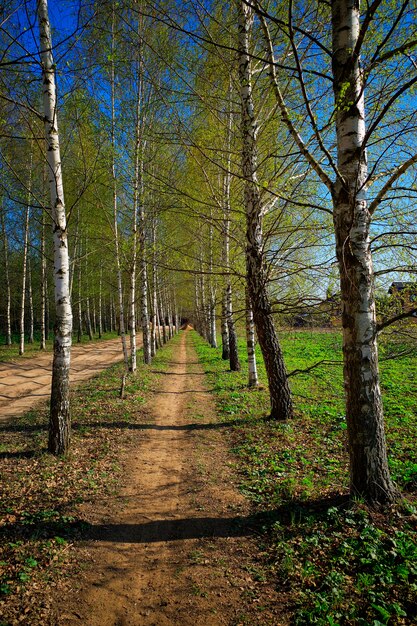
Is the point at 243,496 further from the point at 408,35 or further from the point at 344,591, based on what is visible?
the point at 408,35

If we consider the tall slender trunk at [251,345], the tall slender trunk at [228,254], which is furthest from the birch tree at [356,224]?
the tall slender trunk at [251,345]

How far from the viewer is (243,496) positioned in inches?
193

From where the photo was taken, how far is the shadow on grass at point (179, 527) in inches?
158

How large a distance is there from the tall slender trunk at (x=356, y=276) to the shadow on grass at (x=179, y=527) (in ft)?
2.41

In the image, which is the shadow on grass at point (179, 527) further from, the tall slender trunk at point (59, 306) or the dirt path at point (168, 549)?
the tall slender trunk at point (59, 306)

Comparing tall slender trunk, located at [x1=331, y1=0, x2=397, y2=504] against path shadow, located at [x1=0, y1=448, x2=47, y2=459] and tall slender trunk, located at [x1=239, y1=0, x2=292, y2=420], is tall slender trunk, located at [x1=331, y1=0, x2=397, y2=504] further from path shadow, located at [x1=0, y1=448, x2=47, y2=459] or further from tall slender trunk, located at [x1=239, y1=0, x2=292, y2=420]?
path shadow, located at [x1=0, y1=448, x2=47, y2=459]

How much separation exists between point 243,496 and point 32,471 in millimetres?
3602

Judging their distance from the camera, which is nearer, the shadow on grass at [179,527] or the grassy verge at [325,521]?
the grassy verge at [325,521]

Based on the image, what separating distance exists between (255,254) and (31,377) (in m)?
12.3

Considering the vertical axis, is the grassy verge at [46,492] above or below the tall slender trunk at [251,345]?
below

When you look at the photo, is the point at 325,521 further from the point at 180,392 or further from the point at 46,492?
the point at 180,392

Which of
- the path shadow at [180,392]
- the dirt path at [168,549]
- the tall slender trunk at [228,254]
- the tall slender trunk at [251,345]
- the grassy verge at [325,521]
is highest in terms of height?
the tall slender trunk at [228,254]

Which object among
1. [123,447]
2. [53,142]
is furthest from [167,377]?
[53,142]

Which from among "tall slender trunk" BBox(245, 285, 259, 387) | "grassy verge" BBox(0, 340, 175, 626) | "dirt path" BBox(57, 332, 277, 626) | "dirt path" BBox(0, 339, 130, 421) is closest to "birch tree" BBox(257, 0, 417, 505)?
"dirt path" BBox(57, 332, 277, 626)
